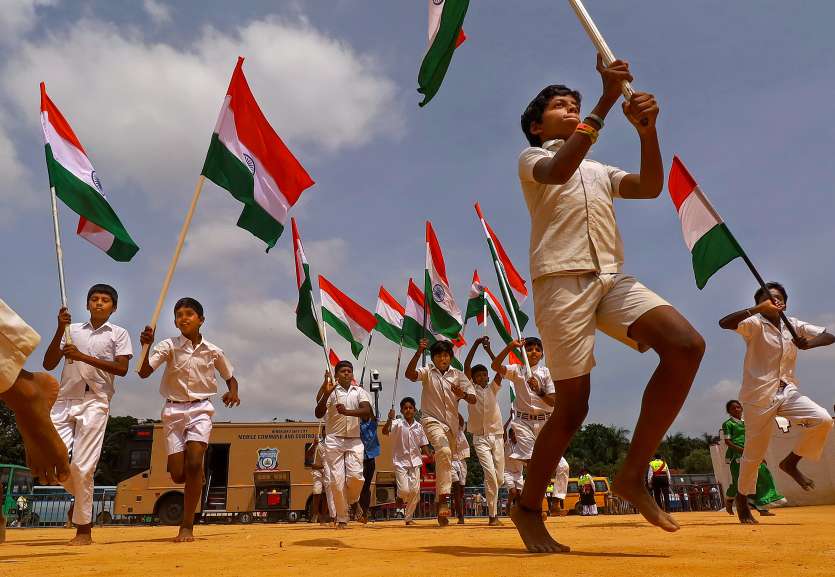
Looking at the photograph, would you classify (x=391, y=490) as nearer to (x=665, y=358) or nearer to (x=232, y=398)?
(x=232, y=398)

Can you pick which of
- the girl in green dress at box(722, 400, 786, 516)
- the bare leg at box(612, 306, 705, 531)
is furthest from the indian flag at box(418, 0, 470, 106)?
the girl in green dress at box(722, 400, 786, 516)

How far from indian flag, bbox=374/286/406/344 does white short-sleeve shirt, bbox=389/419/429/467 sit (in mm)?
2334

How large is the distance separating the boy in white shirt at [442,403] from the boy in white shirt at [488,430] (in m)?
0.37

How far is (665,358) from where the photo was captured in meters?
3.15

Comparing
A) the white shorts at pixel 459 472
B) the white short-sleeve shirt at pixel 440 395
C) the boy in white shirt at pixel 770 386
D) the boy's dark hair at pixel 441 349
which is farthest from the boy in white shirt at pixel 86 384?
the boy in white shirt at pixel 770 386

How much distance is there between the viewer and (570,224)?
3.52 metres

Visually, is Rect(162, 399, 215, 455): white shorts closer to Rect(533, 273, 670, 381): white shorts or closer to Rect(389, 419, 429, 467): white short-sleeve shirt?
Rect(533, 273, 670, 381): white shorts

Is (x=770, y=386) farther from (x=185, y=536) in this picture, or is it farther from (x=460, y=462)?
(x=185, y=536)

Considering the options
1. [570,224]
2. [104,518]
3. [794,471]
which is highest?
[570,224]

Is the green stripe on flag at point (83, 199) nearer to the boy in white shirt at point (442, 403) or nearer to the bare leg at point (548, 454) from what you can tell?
the boy in white shirt at point (442, 403)

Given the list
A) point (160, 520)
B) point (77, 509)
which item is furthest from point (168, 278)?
point (160, 520)

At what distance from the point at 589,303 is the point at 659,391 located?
53 cm

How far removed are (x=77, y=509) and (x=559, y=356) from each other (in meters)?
4.32

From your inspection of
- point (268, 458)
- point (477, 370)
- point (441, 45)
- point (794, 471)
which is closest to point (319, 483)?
point (477, 370)
